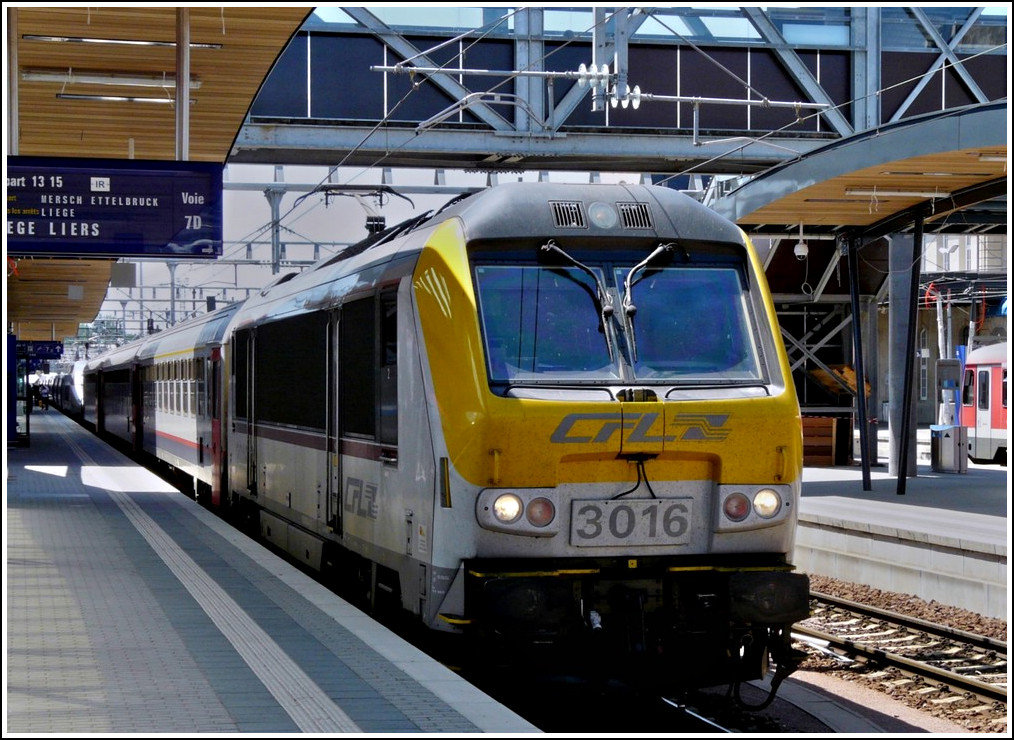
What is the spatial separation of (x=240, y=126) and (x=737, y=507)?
36.2 ft

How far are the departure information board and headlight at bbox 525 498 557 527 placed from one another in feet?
20.1

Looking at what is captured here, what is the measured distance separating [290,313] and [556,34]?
1409 centimetres

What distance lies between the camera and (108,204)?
1273 centimetres

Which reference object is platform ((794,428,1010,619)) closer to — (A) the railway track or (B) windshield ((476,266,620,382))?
(A) the railway track

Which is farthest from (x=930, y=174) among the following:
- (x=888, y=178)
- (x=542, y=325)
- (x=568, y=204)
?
(x=542, y=325)

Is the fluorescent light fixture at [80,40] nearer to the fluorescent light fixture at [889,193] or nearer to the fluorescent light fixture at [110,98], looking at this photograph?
the fluorescent light fixture at [110,98]

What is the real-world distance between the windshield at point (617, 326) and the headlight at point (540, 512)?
2.42 ft

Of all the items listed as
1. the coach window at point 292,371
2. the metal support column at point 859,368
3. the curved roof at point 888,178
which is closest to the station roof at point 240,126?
the curved roof at point 888,178

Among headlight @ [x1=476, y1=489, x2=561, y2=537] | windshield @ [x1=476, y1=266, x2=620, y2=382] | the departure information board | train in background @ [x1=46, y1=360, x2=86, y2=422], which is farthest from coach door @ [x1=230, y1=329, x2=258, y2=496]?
train in background @ [x1=46, y1=360, x2=86, y2=422]

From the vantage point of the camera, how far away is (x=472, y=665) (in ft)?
28.7

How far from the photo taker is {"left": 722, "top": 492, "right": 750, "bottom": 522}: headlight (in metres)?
8.36

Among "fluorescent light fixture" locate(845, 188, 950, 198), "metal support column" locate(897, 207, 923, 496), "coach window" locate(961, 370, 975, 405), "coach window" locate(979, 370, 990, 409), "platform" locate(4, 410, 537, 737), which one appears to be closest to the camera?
Answer: "platform" locate(4, 410, 537, 737)

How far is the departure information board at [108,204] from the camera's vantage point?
12.6 m

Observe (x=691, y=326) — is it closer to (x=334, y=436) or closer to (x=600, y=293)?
(x=600, y=293)
